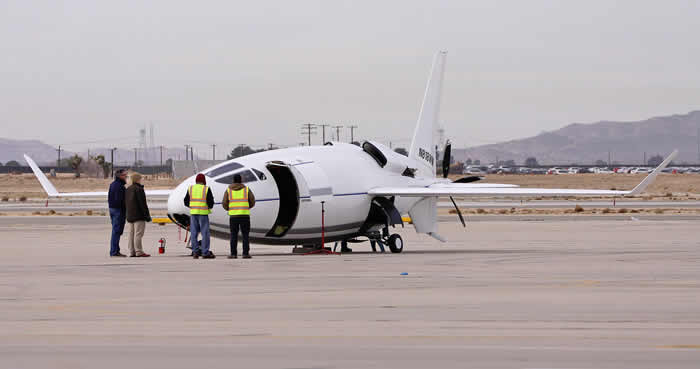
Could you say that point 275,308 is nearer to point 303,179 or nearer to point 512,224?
point 303,179

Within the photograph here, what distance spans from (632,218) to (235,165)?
35289 millimetres

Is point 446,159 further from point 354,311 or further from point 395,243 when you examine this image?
point 354,311

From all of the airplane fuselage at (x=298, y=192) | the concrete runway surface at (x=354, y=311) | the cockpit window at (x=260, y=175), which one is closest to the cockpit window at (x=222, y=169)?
the airplane fuselage at (x=298, y=192)

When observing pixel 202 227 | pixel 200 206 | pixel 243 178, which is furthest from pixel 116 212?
pixel 243 178

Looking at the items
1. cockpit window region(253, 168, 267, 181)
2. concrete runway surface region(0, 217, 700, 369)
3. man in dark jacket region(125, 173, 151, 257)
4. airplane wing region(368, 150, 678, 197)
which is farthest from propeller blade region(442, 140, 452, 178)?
man in dark jacket region(125, 173, 151, 257)

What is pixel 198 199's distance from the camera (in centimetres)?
2628

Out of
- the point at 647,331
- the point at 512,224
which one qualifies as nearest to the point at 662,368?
the point at 647,331

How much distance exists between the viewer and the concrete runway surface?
11.0 metres

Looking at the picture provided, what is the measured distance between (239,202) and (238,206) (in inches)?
4.3

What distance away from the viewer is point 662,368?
10.1m

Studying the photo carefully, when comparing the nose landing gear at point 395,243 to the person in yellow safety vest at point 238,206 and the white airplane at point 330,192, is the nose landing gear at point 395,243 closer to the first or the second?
the white airplane at point 330,192

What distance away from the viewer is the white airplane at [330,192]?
27.6 metres

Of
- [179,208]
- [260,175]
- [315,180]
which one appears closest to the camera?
[179,208]

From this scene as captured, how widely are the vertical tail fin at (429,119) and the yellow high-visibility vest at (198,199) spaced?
10703mm
